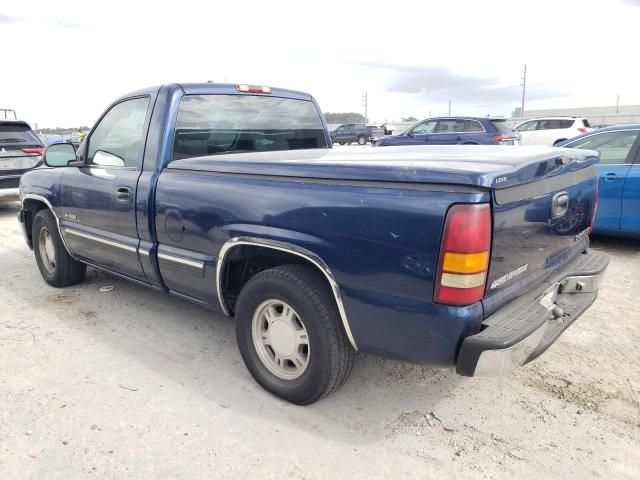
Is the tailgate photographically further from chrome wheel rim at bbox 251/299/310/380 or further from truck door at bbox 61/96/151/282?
truck door at bbox 61/96/151/282

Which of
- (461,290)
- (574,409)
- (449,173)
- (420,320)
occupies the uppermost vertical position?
(449,173)

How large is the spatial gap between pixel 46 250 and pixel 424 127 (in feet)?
42.9

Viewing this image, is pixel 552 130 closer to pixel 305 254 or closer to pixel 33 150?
pixel 33 150

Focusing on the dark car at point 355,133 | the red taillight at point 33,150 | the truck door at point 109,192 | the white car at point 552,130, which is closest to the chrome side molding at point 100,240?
the truck door at point 109,192

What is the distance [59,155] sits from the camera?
415 cm

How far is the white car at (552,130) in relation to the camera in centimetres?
1772

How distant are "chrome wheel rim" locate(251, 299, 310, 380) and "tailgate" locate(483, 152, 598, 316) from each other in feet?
3.36

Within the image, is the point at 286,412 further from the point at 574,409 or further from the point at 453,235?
the point at 574,409

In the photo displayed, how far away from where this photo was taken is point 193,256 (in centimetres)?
310

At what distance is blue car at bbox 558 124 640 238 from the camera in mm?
5438

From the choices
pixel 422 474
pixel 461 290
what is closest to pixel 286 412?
pixel 422 474

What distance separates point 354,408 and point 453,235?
1.29 meters

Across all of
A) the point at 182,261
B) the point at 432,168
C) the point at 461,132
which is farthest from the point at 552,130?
the point at 432,168

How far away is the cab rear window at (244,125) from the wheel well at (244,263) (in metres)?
0.93
